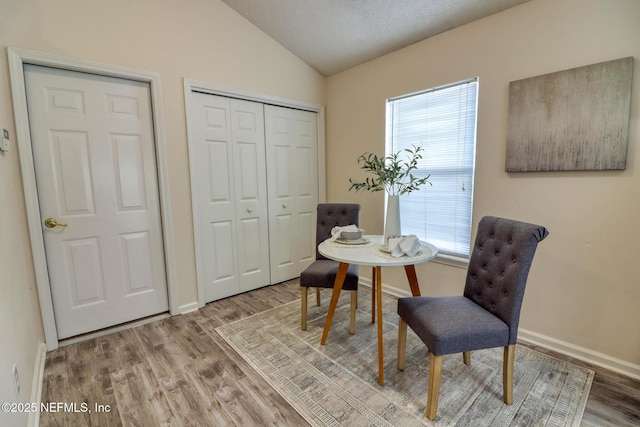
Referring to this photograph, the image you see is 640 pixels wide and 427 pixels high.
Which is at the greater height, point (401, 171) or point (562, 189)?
point (401, 171)

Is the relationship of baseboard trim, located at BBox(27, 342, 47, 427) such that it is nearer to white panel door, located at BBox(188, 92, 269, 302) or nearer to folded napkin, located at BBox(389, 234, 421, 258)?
white panel door, located at BBox(188, 92, 269, 302)

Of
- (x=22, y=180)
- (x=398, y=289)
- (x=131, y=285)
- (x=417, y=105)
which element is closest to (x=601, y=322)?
(x=398, y=289)

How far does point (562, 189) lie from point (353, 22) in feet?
6.68

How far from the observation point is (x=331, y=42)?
2779 mm

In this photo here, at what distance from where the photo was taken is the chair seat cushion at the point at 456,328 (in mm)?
1384

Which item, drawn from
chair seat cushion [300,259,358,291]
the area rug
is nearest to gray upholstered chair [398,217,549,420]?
the area rug

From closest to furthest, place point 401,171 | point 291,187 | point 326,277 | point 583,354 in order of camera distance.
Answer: point 583,354 < point 326,277 < point 401,171 < point 291,187

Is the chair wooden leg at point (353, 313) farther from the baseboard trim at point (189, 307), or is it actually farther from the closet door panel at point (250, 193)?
the baseboard trim at point (189, 307)

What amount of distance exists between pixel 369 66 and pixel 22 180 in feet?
9.63

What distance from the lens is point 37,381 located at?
167 centimetres

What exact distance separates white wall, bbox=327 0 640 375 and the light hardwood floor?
272 millimetres

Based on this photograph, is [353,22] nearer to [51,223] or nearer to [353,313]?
[353,313]

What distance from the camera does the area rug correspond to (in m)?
1.47

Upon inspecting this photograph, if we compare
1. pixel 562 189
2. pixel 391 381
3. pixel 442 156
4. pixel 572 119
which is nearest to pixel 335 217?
pixel 442 156
